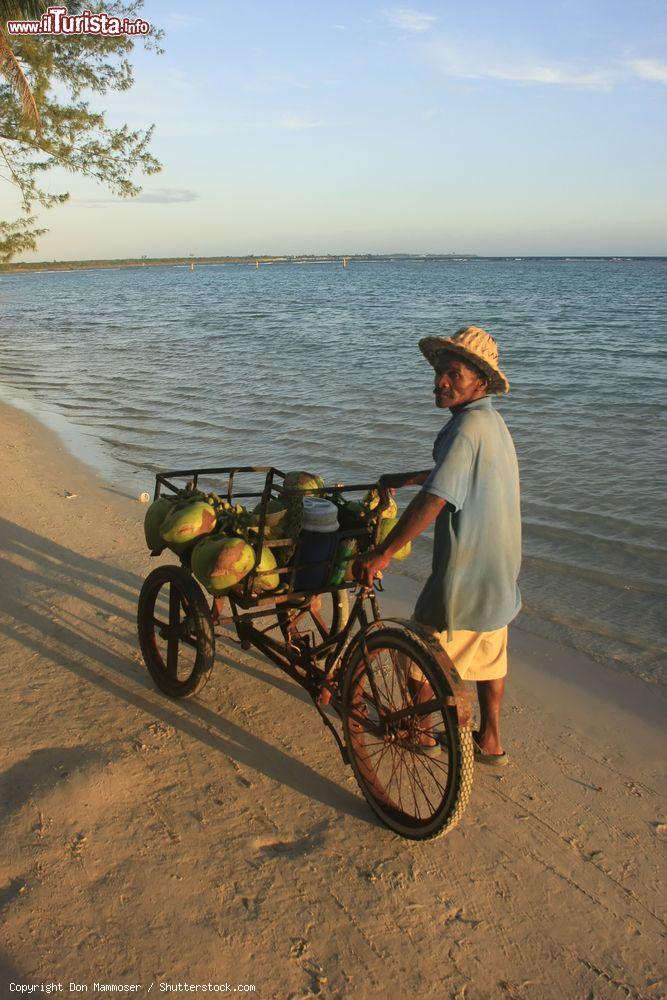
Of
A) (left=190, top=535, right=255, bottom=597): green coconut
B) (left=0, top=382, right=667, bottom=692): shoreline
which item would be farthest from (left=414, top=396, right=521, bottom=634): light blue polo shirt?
(left=0, top=382, right=667, bottom=692): shoreline

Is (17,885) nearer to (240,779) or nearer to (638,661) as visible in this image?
(240,779)

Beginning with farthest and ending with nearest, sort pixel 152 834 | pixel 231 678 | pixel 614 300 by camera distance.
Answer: pixel 614 300 → pixel 231 678 → pixel 152 834

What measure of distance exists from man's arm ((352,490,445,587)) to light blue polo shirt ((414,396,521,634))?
0.05 metres

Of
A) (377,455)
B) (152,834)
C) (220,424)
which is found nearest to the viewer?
(152,834)

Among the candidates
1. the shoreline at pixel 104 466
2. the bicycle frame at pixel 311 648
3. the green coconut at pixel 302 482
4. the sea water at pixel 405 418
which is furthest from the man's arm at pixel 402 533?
the sea water at pixel 405 418

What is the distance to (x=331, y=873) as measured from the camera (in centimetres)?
264

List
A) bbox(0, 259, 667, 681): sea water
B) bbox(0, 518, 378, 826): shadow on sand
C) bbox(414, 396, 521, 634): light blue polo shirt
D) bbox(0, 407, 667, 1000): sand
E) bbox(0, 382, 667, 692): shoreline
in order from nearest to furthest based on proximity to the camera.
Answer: bbox(0, 407, 667, 1000): sand
bbox(414, 396, 521, 634): light blue polo shirt
bbox(0, 518, 378, 826): shadow on sand
bbox(0, 382, 667, 692): shoreline
bbox(0, 259, 667, 681): sea water

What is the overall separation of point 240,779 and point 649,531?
494cm

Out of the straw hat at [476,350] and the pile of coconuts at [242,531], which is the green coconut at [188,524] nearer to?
the pile of coconuts at [242,531]

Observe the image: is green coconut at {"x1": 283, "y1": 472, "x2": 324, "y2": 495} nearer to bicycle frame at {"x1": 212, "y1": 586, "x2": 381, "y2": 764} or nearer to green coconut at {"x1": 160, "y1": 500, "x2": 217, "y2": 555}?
green coconut at {"x1": 160, "y1": 500, "x2": 217, "y2": 555}

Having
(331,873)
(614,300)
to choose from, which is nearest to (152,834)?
(331,873)

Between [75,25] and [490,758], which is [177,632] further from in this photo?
[75,25]

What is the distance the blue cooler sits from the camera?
316 centimetres

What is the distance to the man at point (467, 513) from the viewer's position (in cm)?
270
